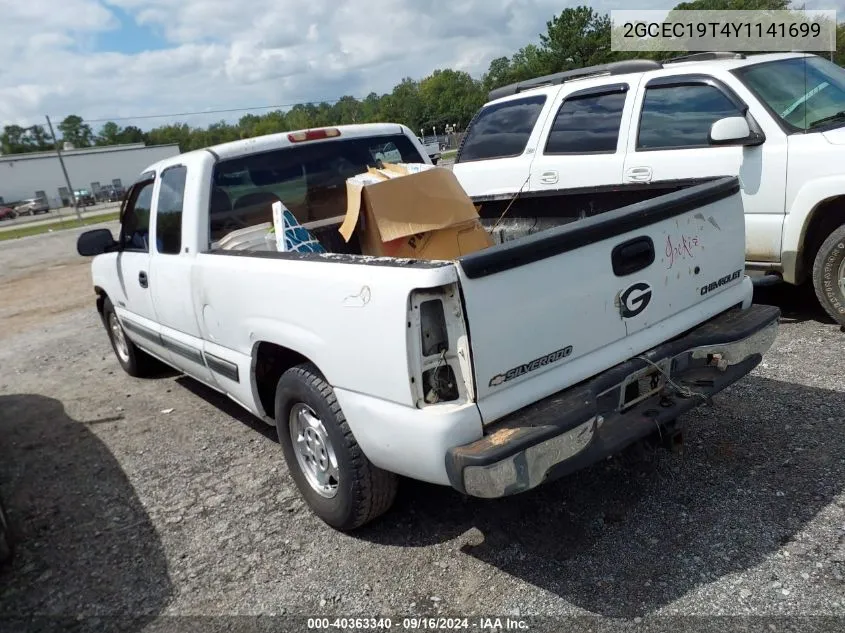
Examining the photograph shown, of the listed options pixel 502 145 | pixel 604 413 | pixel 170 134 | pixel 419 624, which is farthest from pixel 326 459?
pixel 170 134

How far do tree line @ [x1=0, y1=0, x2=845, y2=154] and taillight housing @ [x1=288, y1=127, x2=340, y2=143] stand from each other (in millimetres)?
12562

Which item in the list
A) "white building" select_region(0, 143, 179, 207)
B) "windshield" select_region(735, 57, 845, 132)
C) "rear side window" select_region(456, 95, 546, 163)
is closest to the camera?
"windshield" select_region(735, 57, 845, 132)

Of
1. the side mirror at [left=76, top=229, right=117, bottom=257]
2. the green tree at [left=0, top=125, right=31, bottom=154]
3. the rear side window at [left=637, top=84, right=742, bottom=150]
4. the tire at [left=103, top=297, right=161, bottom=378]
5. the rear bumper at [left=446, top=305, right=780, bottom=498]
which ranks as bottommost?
the tire at [left=103, top=297, right=161, bottom=378]

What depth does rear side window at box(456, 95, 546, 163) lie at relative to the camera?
6.69 metres

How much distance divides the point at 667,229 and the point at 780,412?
1.60 metres

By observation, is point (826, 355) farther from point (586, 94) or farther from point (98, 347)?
point (98, 347)

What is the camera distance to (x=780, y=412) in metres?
3.87

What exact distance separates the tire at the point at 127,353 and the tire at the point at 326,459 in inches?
126

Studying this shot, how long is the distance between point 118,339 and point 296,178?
9.94 feet

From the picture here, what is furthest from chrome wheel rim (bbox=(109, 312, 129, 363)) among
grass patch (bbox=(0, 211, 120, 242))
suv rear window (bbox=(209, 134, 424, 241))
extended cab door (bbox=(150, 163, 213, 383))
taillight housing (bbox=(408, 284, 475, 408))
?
grass patch (bbox=(0, 211, 120, 242))

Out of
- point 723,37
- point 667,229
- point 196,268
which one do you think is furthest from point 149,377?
point 723,37

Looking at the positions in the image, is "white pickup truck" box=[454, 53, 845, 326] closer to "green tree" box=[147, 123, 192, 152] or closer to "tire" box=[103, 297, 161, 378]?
"tire" box=[103, 297, 161, 378]

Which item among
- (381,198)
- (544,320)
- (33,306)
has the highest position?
(381,198)

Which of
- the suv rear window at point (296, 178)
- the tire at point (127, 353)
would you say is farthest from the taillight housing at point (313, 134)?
the tire at point (127, 353)
